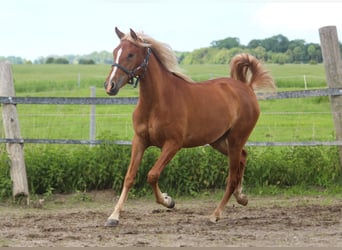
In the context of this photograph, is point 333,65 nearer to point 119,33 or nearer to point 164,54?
point 164,54

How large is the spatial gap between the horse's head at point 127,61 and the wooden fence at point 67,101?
2058mm

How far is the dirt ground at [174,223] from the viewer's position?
6.05 metres

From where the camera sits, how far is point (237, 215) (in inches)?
314

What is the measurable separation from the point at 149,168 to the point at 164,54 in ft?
7.99

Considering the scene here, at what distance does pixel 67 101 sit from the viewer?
9133mm

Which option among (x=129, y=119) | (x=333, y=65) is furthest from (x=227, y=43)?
(x=333, y=65)

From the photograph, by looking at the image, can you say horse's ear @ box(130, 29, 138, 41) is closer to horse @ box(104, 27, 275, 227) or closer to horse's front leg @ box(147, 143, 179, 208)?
horse @ box(104, 27, 275, 227)

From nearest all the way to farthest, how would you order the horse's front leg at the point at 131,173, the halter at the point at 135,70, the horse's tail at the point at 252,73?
1. the halter at the point at 135,70
2. the horse's front leg at the point at 131,173
3. the horse's tail at the point at 252,73

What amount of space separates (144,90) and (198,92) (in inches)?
33.1

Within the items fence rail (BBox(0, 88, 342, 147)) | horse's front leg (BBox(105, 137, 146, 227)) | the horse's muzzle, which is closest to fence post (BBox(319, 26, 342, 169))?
fence rail (BBox(0, 88, 342, 147))

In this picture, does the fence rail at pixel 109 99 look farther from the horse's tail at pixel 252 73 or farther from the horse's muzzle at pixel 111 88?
the horse's muzzle at pixel 111 88

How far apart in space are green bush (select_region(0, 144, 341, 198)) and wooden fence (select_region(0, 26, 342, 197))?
25 centimetres

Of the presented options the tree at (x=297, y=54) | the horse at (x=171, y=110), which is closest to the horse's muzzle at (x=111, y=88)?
the horse at (x=171, y=110)

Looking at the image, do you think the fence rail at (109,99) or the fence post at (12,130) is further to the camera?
the fence rail at (109,99)
